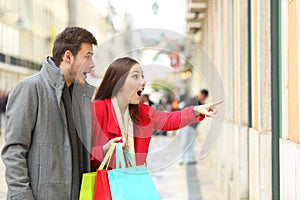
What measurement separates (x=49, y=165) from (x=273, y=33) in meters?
3.05

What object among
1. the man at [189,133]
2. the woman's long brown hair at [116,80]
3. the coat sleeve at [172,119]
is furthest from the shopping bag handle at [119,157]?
the man at [189,133]

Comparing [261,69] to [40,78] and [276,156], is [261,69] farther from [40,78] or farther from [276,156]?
[40,78]

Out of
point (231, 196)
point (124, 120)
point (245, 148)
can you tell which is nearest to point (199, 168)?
point (231, 196)

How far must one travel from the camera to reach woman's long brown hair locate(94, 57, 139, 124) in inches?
120

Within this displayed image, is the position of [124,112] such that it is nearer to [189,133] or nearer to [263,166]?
[263,166]

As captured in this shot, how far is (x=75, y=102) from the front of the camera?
2.91 m

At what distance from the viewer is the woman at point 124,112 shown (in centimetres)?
298

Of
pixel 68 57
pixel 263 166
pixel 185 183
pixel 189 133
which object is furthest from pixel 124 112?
pixel 189 133

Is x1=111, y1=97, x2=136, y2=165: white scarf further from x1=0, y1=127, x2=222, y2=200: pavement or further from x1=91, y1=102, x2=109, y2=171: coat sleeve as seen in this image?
x1=0, y1=127, x2=222, y2=200: pavement

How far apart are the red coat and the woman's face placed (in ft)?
0.31

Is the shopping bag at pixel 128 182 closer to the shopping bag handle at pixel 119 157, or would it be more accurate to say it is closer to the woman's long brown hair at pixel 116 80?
the shopping bag handle at pixel 119 157

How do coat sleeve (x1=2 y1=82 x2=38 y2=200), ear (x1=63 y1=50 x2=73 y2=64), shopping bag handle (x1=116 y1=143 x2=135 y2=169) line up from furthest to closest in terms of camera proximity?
1. ear (x1=63 y1=50 x2=73 y2=64)
2. shopping bag handle (x1=116 y1=143 x2=135 y2=169)
3. coat sleeve (x1=2 y1=82 x2=38 y2=200)

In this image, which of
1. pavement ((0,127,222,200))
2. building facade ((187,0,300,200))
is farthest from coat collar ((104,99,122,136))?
pavement ((0,127,222,200))

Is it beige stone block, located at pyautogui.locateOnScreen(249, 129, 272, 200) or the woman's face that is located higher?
the woman's face
